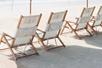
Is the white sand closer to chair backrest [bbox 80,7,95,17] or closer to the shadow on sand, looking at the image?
the shadow on sand

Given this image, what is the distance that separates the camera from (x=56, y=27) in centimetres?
712

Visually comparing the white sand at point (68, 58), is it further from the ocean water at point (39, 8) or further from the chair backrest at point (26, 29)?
the ocean water at point (39, 8)

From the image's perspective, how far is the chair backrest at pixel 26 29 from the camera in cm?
620

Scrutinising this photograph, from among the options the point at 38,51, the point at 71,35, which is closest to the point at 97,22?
the point at 71,35

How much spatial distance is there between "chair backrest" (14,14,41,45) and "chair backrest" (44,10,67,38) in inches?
19.0

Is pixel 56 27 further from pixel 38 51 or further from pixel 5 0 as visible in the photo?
pixel 5 0

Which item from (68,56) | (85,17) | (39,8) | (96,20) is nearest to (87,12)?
(85,17)

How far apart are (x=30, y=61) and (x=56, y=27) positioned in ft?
4.57

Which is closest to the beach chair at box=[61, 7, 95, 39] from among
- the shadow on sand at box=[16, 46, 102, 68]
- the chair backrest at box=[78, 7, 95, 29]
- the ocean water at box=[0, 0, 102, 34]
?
the chair backrest at box=[78, 7, 95, 29]

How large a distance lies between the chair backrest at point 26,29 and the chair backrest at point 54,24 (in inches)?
19.0

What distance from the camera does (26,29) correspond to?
634 cm

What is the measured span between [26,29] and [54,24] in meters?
0.92

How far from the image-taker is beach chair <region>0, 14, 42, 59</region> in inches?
244

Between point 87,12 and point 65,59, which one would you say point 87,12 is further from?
point 65,59
